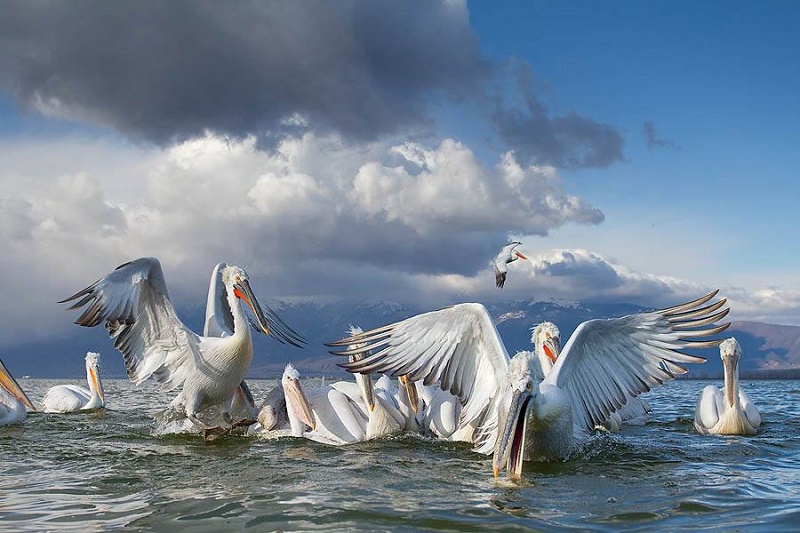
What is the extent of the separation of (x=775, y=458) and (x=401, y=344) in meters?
3.63

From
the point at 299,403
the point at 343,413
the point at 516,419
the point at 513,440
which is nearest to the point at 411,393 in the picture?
the point at 343,413

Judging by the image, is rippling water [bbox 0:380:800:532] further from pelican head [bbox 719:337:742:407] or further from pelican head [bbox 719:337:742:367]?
pelican head [bbox 719:337:742:367]

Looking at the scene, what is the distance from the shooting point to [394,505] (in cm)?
496

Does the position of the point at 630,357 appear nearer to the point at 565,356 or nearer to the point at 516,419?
the point at 565,356

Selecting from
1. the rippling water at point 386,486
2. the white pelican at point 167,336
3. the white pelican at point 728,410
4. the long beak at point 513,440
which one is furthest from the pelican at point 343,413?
the white pelican at point 728,410

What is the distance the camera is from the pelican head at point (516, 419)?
577 cm

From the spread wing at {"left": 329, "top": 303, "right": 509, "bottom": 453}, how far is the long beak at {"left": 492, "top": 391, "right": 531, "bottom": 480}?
117cm

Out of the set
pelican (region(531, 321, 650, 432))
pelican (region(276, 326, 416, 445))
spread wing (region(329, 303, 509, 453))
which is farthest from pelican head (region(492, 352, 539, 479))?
pelican (region(531, 321, 650, 432))

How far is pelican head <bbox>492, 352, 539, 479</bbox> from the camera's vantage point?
577 cm

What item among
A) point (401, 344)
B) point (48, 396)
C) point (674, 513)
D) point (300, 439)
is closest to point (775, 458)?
point (674, 513)

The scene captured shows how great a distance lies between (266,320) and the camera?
955cm

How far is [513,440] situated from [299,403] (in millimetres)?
3190

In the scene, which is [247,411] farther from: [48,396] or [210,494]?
[48,396]

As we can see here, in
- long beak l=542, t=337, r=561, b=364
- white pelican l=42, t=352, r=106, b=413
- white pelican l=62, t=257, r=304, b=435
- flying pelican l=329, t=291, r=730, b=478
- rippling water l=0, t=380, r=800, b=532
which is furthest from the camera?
white pelican l=42, t=352, r=106, b=413
